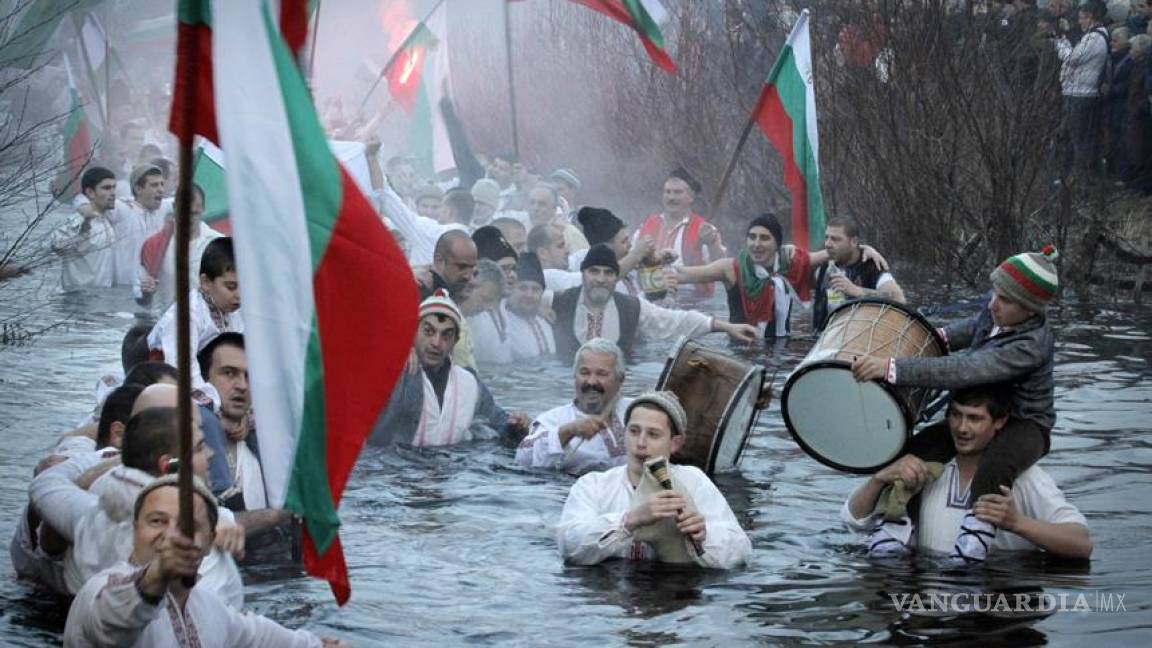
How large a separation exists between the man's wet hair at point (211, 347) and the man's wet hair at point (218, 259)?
37.7 inches

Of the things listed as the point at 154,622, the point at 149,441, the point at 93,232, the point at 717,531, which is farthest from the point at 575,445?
the point at 93,232

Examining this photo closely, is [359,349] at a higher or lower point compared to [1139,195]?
lower

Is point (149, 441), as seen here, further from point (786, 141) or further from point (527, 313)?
point (786, 141)

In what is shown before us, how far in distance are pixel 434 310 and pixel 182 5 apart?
20.8 feet

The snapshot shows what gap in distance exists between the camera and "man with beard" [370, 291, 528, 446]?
1153 cm

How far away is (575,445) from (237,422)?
2.95 m

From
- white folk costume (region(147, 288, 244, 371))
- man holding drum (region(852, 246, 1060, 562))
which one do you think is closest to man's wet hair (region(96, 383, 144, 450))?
white folk costume (region(147, 288, 244, 371))

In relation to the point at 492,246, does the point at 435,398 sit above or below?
below

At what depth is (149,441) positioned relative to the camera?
6688 mm

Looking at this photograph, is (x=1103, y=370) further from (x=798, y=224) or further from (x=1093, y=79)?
(x=1093, y=79)

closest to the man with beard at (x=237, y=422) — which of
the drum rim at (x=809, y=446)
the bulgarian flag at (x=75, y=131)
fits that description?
the drum rim at (x=809, y=446)

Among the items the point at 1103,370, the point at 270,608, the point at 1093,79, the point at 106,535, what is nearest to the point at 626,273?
the point at 1103,370

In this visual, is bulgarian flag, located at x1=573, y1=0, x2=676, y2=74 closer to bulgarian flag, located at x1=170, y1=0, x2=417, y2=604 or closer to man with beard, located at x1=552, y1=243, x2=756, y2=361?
man with beard, located at x1=552, y1=243, x2=756, y2=361

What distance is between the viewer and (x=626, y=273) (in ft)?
51.6
